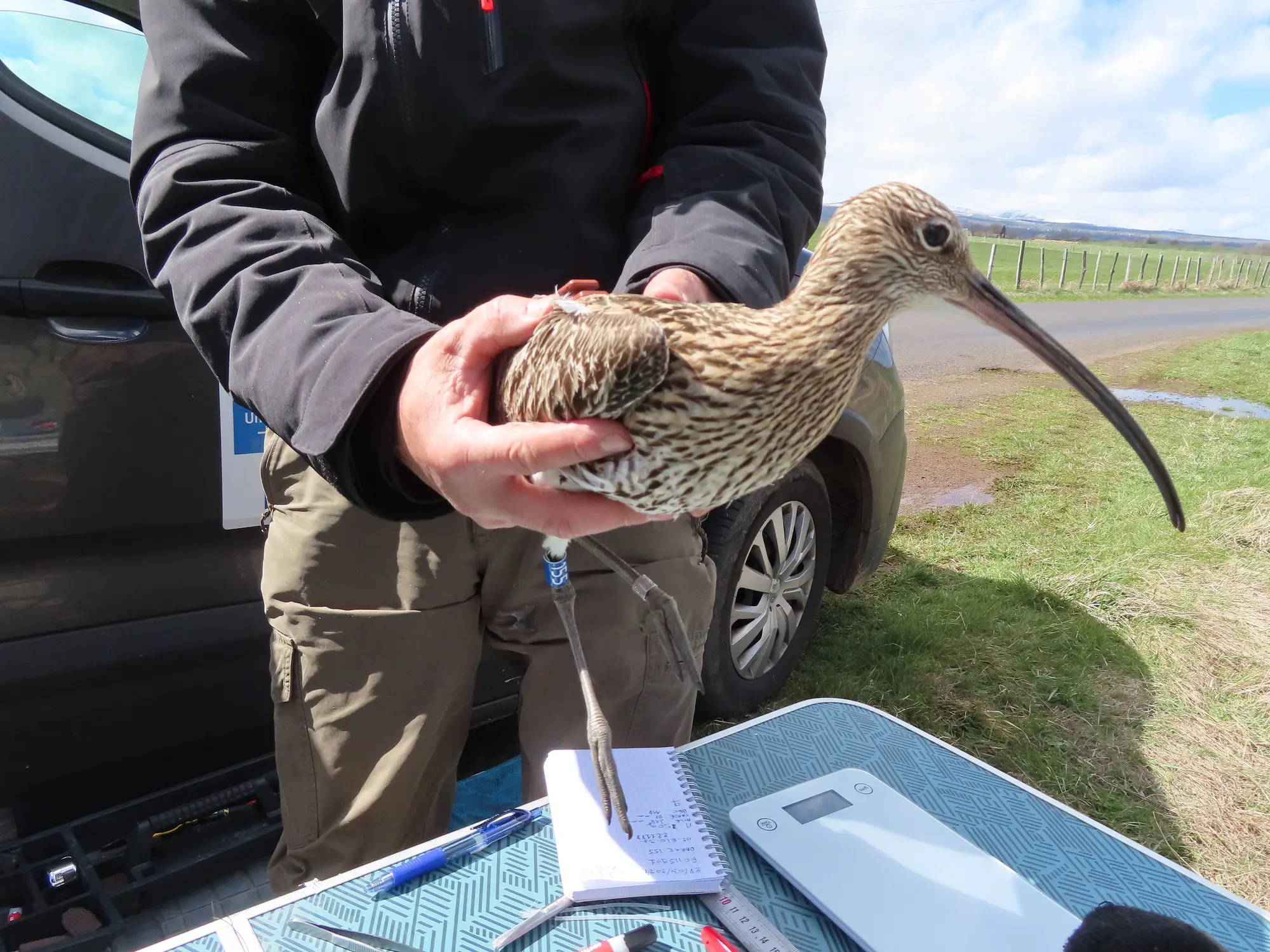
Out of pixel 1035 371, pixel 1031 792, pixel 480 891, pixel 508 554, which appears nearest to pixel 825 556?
pixel 1031 792

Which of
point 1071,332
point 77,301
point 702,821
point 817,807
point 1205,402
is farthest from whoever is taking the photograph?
point 1071,332

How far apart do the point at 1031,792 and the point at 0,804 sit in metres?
3.04

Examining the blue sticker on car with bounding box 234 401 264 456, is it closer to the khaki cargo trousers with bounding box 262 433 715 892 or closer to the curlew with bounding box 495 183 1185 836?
the khaki cargo trousers with bounding box 262 433 715 892

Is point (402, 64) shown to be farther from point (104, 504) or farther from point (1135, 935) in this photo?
point (1135, 935)

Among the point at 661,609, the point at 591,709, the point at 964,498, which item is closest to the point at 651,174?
the point at 661,609

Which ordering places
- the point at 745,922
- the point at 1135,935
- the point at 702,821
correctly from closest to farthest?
1. the point at 1135,935
2. the point at 745,922
3. the point at 702,821

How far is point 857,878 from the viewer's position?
1921 mm

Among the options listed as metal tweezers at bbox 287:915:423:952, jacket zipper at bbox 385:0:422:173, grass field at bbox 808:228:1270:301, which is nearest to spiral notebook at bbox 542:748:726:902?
metal tweezers at bbox 287:915:423:952

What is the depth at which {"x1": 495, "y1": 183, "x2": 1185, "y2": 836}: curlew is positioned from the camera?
5.60 feet

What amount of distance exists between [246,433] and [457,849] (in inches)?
62.3

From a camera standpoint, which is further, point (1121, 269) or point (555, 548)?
point (1121, 269)

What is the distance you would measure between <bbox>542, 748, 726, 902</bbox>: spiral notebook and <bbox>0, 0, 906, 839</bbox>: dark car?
1.45 metres

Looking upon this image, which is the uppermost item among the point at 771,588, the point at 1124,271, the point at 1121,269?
the point at 1121,269

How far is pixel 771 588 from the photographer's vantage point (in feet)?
14.1
